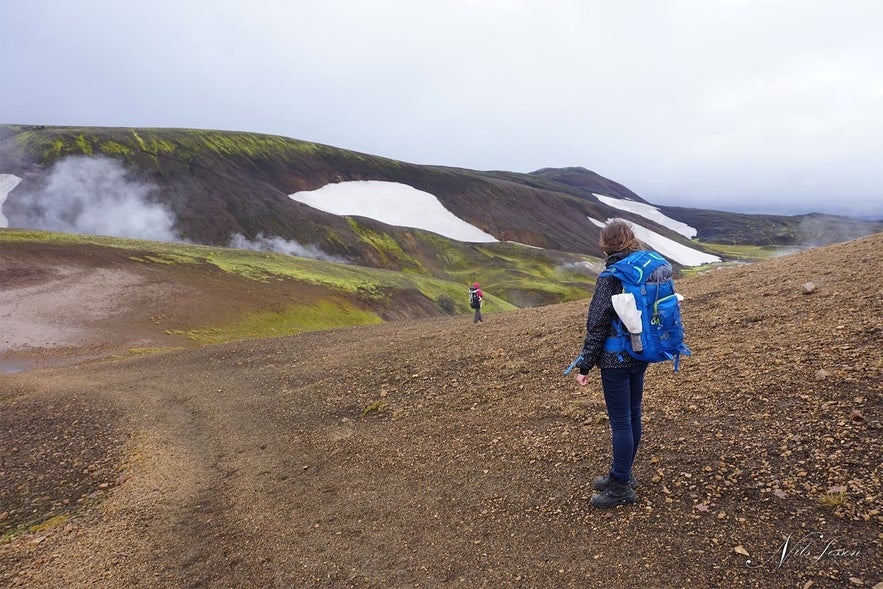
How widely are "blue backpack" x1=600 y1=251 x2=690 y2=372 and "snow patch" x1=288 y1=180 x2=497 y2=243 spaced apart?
286ft

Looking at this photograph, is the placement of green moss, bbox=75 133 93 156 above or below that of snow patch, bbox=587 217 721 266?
above

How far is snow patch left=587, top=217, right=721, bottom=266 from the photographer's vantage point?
125 meters

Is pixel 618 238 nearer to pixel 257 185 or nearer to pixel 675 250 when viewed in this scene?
pixel 257 185

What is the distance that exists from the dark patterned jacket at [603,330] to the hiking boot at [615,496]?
1620mm

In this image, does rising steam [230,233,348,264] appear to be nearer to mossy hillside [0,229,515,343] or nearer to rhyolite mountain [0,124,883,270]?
rhyolite mountain [0,124,883,270]

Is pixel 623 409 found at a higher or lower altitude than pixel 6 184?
lower

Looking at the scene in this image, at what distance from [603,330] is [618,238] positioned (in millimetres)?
1091

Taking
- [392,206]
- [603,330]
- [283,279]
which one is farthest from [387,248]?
[603,330]

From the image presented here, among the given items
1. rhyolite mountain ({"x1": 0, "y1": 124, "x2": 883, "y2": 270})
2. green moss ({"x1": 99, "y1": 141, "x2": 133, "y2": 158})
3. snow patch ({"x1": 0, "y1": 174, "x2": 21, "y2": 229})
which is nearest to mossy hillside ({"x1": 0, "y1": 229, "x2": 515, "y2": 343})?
rhyolite mountain ({"x1": 0, "y1": 124, "x2": 883, "y2": 270})

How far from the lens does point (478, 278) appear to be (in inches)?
2963

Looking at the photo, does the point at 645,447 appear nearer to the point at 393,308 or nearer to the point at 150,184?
the point at 393,308

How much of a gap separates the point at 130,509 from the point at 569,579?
8206mm

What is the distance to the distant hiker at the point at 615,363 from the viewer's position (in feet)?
19.6

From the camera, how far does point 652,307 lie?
582cm
